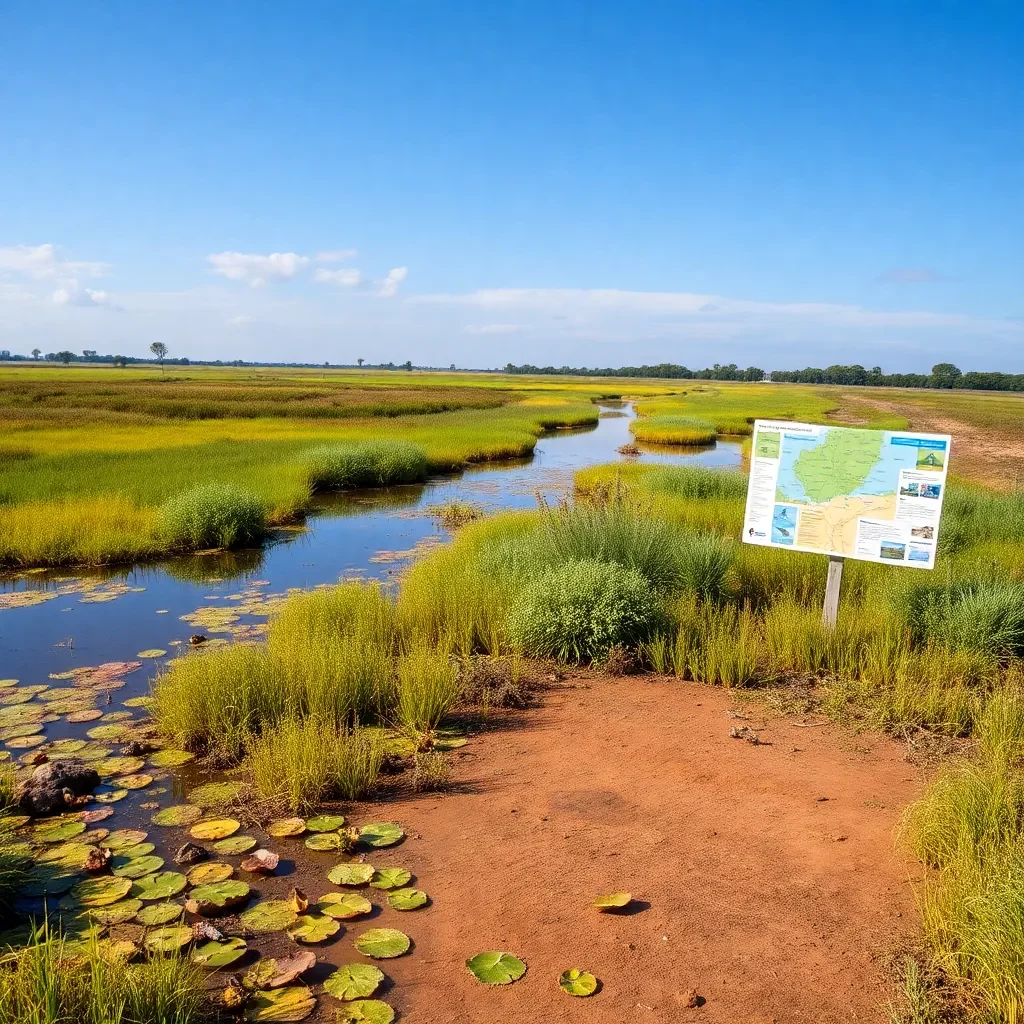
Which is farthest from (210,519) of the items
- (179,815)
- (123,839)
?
(123,839)

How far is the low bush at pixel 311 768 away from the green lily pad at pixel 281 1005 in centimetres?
175

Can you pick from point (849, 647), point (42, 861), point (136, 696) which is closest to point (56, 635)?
point (136, 696)

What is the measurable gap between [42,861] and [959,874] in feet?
15.5

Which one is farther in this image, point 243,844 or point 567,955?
point 243,844

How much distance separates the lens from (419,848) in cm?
467

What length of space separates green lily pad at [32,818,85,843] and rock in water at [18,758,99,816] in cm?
14

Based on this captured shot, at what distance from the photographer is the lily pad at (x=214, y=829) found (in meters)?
4.84

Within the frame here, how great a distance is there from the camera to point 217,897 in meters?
4.07

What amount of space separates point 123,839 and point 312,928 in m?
1.58

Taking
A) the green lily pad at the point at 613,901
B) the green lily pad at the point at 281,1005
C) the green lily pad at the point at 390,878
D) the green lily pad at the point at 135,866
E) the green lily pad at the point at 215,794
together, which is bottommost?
the green lily pad at the point at 215,794

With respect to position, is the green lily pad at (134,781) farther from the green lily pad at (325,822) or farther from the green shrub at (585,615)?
the green shrub at (585,615)

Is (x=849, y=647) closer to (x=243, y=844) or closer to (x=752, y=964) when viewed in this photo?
(x=752, y=964)

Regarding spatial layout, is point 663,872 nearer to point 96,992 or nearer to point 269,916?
point 269,916

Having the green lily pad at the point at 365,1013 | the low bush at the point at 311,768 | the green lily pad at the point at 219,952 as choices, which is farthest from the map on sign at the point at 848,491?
the green lily pad at the point at 219,952
